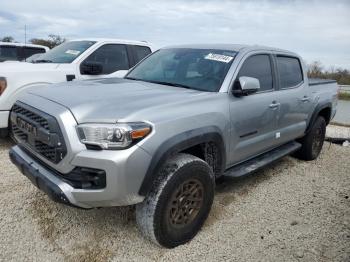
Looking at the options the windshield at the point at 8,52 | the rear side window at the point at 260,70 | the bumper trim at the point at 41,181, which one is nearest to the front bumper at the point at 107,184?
the bumper trim at the point at 41,181

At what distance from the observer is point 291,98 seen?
473cm

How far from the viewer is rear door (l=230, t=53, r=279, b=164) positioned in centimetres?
364

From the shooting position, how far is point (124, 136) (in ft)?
8.49

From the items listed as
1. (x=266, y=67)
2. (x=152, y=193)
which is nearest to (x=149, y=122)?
(x=152, y=193)

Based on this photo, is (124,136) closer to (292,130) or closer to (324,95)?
(292,130)

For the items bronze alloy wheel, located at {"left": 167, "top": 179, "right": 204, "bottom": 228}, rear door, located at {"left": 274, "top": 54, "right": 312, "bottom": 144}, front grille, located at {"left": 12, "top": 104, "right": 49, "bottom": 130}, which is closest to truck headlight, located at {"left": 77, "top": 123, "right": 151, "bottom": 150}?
front grille, located at {"left": 12, "top": 104, "right": 49, "bottom": 130}

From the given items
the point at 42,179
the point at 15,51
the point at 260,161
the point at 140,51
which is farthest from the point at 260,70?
the point at 15,51

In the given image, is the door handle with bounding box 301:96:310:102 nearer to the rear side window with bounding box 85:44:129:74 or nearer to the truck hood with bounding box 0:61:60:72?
the rear side window with bounding box 85:44:129:74

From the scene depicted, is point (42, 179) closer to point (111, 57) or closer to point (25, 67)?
point (25, 67)

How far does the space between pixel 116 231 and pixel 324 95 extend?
4081 millimetres

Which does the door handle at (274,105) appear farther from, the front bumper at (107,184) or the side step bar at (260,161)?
the front bumper at (107,184)

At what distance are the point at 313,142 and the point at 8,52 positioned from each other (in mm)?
8835

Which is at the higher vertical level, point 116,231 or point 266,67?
point 266,67

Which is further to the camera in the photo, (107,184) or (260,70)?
(260,70)
